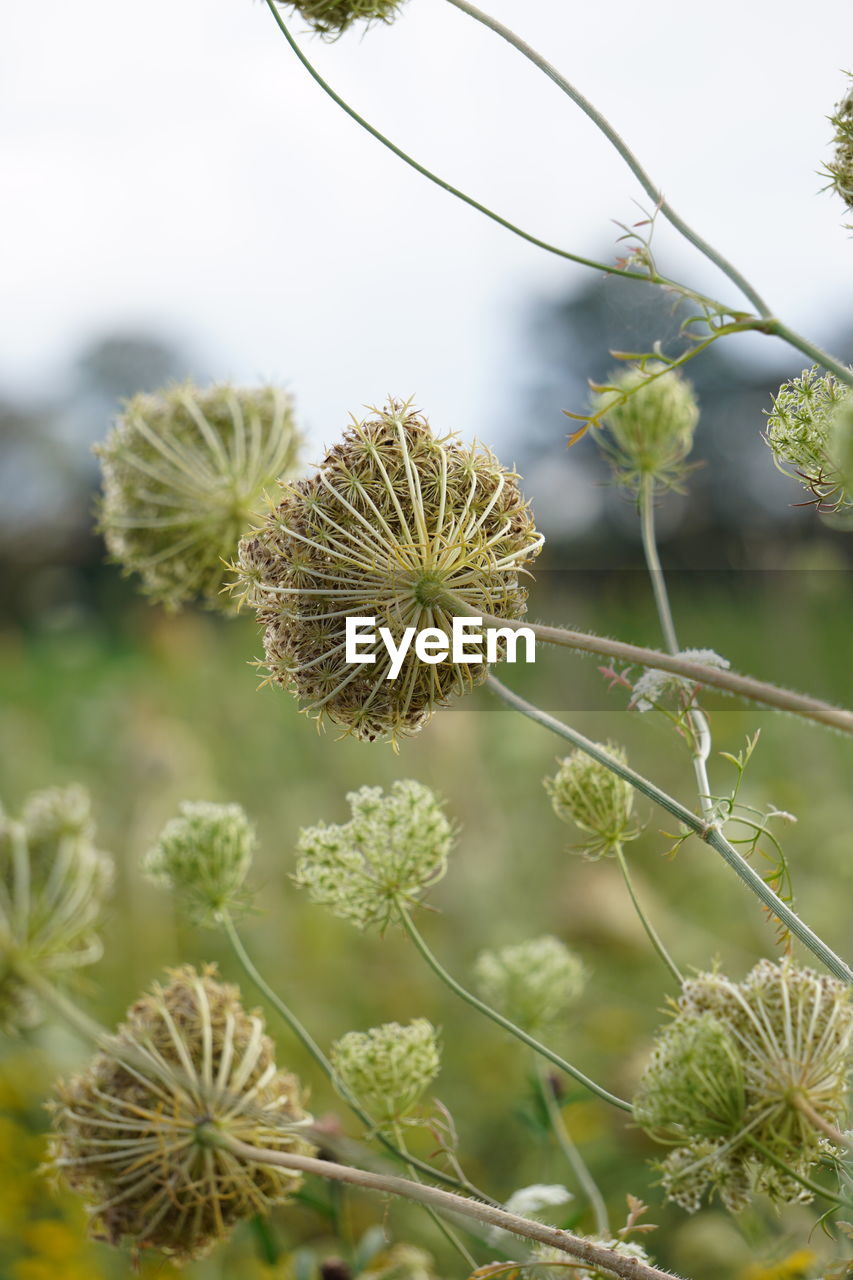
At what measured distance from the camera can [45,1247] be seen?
1.46 meters

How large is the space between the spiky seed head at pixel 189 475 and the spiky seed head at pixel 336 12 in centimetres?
31

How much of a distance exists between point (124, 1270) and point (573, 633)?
1.46 metres

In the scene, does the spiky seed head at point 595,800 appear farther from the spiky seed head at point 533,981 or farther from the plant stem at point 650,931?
the spiky seed head at point 533,981

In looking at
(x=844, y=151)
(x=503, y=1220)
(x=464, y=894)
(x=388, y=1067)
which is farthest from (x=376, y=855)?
(x=464, y=894)

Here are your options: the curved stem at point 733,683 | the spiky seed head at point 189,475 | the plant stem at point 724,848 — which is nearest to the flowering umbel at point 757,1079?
the plant stem at point 724,848

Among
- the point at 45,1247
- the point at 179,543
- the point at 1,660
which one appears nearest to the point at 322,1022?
A: the point at 45,1247

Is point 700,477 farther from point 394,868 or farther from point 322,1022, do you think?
point 394,868

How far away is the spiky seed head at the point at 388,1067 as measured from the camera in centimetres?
68

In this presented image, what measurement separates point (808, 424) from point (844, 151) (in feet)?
0.41

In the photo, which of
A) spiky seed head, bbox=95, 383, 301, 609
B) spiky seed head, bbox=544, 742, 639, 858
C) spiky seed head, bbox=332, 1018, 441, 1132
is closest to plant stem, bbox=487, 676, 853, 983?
spiky seed head, bbox=544, 742, 639, 858

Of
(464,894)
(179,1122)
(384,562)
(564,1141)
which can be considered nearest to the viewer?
(384,562)

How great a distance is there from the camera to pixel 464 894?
2.21m

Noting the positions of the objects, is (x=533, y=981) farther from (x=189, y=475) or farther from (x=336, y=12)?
(x=336, y=12)

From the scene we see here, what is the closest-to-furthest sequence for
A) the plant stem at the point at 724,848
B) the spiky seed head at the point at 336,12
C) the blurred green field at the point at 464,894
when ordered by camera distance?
the plant stem at the point at 724,848, the spiky seed head at the point at 336,12, the blurred green field at the point at 464,894
